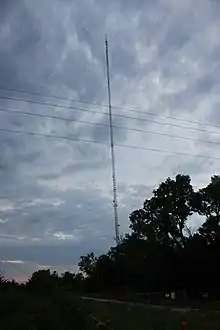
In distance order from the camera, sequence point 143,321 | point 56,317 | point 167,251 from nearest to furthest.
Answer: point 56,317, point 143,321, point 167,251

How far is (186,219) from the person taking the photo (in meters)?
90.8

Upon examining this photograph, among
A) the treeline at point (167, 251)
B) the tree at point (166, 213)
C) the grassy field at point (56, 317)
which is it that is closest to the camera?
the grassy field at point (56, 317)

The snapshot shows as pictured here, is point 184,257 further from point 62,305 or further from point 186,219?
point 62,305

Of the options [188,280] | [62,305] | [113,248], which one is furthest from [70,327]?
[113,248]

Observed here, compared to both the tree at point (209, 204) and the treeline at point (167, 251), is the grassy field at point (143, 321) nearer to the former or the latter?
the treeline at point (167, 251)

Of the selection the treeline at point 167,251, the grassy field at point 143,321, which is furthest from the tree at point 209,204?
the grassy field at point 143,321

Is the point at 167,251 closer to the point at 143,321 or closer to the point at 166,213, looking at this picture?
the point at 166,213

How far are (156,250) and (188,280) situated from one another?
6.48 m

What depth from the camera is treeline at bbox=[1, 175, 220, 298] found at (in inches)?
3034

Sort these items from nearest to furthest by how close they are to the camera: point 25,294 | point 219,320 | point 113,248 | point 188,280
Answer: point 25,294 → point 219,320 → point 188,280 → point 113,248

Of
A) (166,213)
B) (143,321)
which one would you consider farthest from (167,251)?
(143,321)

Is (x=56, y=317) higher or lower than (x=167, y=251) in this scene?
lower

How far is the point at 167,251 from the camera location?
3250 inches

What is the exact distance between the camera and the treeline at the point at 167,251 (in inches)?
3034
